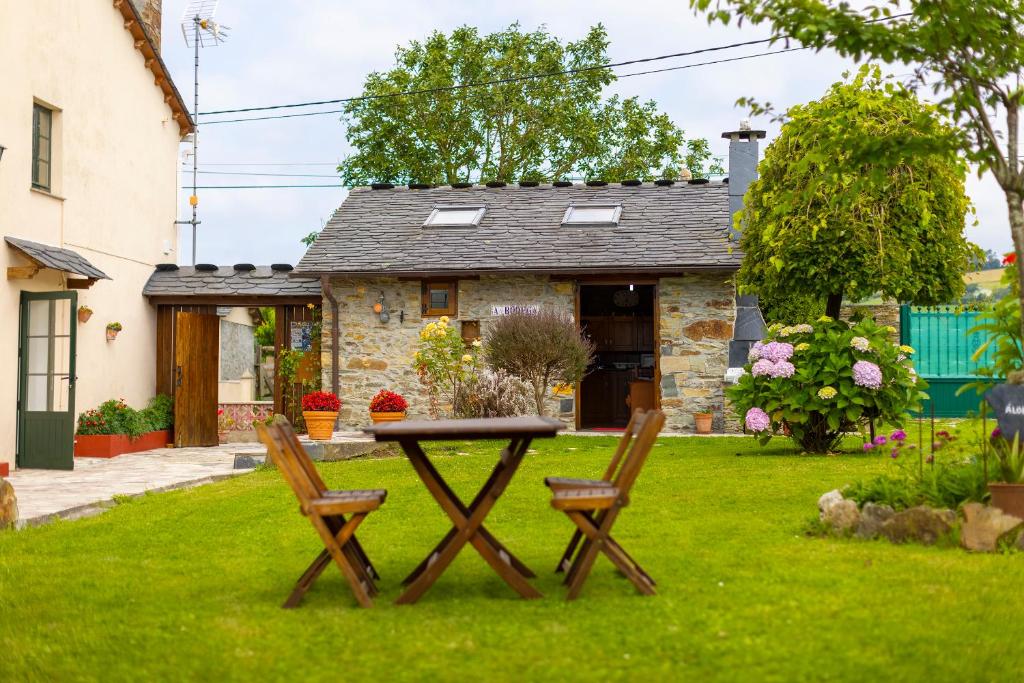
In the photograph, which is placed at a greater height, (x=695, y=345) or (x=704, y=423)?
(x=695, y=345)

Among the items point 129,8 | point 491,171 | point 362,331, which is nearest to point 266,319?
point 491,171

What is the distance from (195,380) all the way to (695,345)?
725 centimetres

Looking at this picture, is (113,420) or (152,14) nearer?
(113,420)

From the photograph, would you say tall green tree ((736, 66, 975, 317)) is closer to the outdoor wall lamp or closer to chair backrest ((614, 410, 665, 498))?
the outdoor wall lamp

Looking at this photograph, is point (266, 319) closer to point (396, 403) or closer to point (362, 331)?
point (362, 331)

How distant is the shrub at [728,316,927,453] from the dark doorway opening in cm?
695

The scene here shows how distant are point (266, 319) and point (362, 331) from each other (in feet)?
39.3

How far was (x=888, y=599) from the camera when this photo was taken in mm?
4578

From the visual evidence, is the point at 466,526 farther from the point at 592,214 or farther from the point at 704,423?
the point at 592,214

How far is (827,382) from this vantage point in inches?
412

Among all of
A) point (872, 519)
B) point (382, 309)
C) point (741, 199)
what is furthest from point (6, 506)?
point (741, 199)

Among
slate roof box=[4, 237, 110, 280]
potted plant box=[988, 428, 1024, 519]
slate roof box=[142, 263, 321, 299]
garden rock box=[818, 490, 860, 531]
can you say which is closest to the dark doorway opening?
slate roof box=[142, 263, 321, 299]

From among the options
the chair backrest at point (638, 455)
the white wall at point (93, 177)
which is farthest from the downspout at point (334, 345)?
the chair backrest at point (638, 455)

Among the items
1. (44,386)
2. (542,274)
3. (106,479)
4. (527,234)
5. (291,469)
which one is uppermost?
(527,234)
